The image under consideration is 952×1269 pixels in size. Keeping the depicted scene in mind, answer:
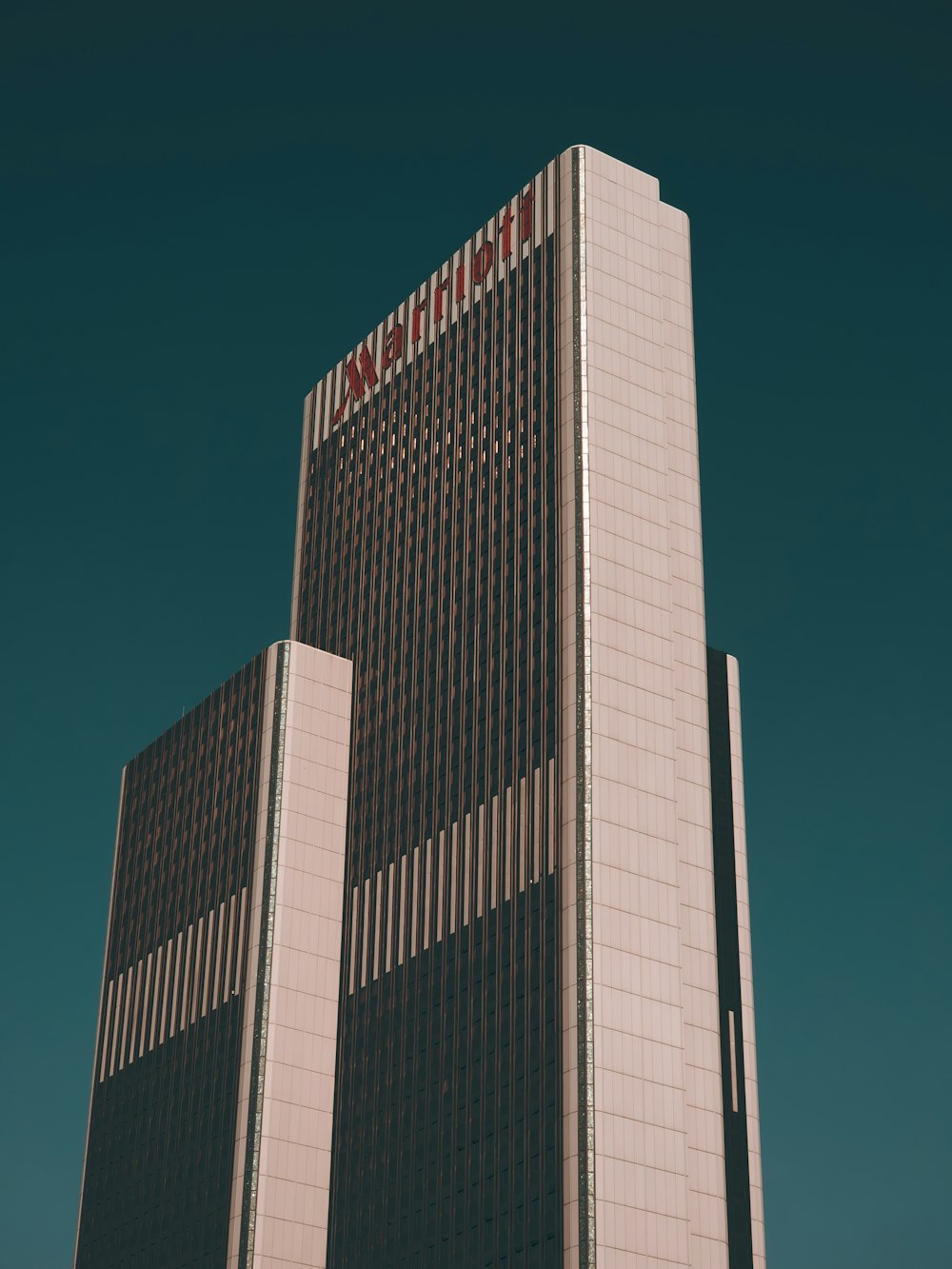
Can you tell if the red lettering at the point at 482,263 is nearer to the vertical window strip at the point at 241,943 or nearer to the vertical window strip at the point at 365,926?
the vertical window strip at the point at 365,926

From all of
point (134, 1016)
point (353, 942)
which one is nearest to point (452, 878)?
point (353, 942)

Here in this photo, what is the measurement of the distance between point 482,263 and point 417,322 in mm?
11409

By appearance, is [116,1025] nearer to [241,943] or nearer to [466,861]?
[241,943]

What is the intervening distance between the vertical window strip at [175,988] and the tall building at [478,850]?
15.2 inches

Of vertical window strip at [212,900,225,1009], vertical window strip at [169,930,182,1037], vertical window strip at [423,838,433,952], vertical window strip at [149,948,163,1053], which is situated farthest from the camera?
vertical window strip at [149,948,163,1053]

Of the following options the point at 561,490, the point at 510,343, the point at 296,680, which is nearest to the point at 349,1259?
the point at 296,680

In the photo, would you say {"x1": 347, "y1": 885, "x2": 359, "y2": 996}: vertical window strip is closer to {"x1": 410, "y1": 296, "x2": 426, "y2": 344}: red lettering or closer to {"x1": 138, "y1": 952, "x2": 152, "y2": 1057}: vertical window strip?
{"x1": 138, "y1": 952, "x2": 152, "y2": 1057}: vertical window strip

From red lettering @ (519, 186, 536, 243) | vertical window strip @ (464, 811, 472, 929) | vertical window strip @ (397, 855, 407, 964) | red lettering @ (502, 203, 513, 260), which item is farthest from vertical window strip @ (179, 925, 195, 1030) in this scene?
red lettering @ (519, 186, 536, 243)

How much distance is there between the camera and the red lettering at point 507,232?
156875 mm

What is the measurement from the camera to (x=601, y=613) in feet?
442

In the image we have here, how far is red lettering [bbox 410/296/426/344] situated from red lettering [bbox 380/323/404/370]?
6.89ft

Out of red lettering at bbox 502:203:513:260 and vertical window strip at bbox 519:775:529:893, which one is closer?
vertical window strip at bbox 519:775:529:893

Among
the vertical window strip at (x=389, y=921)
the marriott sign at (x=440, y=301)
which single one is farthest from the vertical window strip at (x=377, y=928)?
the marriott sign at (x=440, y=301)

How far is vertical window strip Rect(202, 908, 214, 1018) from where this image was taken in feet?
526
